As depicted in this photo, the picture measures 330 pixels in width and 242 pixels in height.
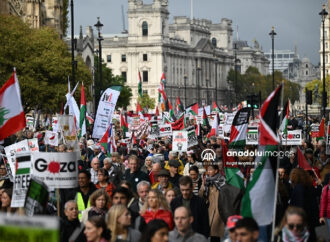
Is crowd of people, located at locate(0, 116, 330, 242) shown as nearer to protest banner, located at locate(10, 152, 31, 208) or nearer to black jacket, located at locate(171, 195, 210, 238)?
black jacket, located at locate(171, 195, 210, 238)

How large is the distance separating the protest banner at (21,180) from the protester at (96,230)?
205 centimetres

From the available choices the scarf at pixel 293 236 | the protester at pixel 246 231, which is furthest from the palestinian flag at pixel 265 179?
the protester at pixel 246 231

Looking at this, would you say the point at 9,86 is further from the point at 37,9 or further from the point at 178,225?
the point at 37,9

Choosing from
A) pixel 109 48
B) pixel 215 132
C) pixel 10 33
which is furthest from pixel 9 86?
pixel 109 48

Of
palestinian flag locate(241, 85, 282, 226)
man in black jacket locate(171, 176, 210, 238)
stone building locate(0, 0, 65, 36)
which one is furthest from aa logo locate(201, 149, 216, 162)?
stone building locate(0, 0, 65, 36)

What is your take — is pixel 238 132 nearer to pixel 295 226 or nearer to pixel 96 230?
pixel 295 226

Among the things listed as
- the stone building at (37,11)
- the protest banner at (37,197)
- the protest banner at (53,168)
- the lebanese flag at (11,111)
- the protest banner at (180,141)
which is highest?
the stone building at (37,11)

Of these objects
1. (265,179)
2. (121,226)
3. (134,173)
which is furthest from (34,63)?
(121,226)

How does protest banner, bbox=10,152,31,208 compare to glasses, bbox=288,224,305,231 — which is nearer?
glasses, bbox=288,224,305,231

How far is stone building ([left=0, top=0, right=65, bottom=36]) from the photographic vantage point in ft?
255

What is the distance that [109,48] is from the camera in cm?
17412

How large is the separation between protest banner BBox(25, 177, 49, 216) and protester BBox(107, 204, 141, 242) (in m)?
0.94

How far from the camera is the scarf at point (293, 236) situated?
8922 millimetres

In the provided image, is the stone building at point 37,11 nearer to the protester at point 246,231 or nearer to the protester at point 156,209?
the protester at point 156,209
